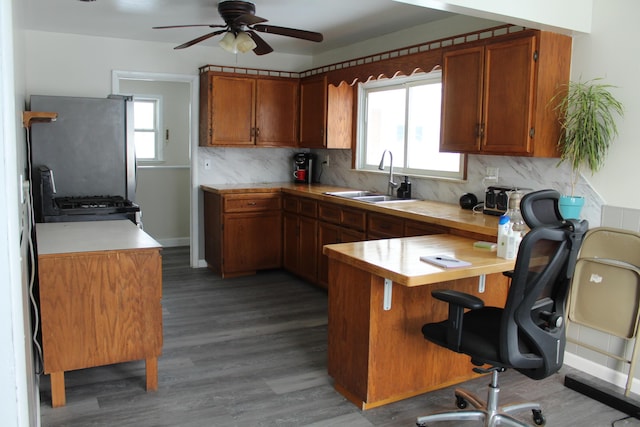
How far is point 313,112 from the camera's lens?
564 cm

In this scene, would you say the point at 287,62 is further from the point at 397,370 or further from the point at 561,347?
the point at 561,347

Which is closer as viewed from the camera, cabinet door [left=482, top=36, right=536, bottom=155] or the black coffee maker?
cabinet door [left=482, top=36, right=536, bottom=155]

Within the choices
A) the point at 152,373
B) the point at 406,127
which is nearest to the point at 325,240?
the point at 406,127

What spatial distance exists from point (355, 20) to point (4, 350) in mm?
3958

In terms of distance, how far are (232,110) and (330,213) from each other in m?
1.63

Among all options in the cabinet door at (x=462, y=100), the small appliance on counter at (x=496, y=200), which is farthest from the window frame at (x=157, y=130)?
the small appliance on counter at (x=496, y=200)

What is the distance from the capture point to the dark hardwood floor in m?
2.73

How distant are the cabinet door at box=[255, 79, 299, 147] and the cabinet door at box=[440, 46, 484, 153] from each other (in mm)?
2340

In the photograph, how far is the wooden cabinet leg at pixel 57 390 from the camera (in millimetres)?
2785

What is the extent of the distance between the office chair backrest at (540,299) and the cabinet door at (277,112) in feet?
13.0

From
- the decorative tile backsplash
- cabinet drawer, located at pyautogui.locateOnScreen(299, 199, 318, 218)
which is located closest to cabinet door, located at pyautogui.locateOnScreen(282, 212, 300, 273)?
cabinet drawer, located at pyautogui.locateOnScreen(299, 199, 318, 218)

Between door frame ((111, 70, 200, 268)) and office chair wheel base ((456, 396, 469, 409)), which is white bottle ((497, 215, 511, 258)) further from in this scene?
door frame ((111, 70, 200, 268))

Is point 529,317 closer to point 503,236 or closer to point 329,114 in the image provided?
point 503,236

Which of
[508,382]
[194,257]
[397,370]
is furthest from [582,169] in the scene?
[194,257]
